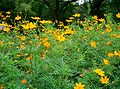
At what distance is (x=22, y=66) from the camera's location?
11.7 ft

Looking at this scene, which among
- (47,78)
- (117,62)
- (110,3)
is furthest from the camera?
(110,3)

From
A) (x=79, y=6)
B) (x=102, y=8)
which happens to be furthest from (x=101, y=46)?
(x=79, y=6)

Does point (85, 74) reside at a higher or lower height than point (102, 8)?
higher

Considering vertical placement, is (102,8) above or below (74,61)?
below

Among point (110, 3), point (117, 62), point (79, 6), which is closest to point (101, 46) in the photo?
point (117, 62)

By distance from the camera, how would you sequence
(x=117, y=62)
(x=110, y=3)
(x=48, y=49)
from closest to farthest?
1. (x=117, y=62)
2. (x=48, y=49)
3. (x=110, y=3)

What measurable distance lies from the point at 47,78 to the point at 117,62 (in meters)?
0.93

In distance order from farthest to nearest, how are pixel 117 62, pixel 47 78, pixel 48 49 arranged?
pixel 48 49
pixel 117 62
pixel 47 78

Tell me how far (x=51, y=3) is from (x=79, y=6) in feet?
12.0

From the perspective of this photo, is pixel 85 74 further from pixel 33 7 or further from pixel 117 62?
Answer: pixel 33 7

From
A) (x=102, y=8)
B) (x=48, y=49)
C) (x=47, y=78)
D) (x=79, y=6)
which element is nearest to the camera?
(x=47, y=78)

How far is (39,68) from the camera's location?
333cm

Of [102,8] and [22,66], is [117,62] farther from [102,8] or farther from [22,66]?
[102,8]

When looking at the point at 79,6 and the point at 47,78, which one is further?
the point at 79,6
